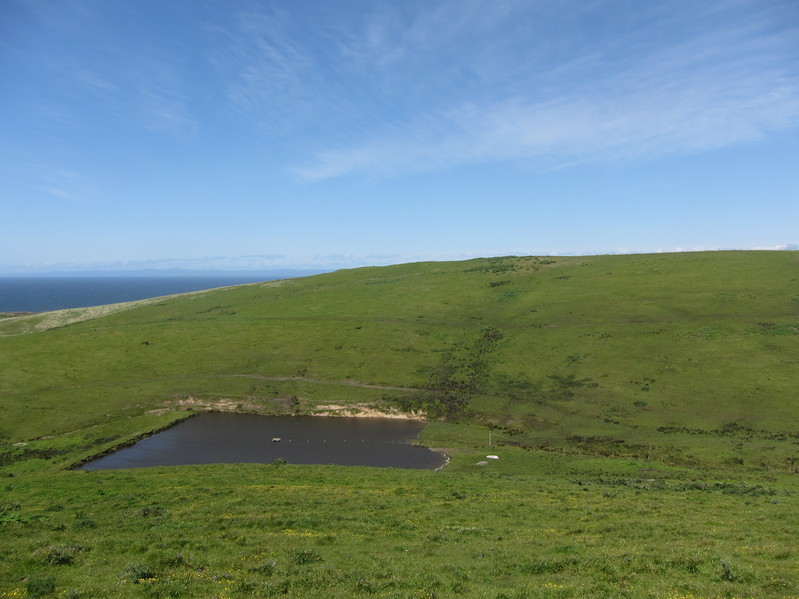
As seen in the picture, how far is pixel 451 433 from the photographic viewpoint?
63844 mm

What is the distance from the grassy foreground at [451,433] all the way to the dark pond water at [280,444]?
12.2 feet

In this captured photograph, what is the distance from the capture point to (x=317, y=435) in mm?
63188

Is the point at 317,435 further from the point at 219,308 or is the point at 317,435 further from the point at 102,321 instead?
the point at 102,321

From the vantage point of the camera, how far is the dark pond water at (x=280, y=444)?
53.3 meters

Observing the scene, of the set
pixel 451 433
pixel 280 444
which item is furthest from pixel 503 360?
pixel 280 444

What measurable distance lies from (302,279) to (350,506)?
464ft

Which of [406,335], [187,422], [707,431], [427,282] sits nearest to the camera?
[707,431]

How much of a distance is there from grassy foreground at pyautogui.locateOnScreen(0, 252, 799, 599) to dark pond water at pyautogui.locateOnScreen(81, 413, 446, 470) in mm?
3707

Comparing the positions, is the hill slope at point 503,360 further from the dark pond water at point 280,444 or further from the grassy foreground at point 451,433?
the dark pond water at point 280,444

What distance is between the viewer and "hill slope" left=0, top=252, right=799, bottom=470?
61344 millimetres

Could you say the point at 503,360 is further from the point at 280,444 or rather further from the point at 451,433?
the point at 280,444

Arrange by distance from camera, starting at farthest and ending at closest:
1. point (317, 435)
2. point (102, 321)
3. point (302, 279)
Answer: point (302, 279), point (102, 321), point (317, 435)

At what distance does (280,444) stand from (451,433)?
23056mm

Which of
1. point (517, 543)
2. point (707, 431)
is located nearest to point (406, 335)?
point (707, 431)
